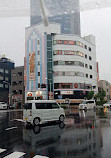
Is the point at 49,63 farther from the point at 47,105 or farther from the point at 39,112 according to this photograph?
the point at 39,112

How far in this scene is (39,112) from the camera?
12.3m

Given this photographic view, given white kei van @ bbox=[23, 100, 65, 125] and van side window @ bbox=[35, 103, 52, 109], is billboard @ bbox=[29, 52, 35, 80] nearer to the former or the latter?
white kei van @ bbox=[23, 100, 65, 125]

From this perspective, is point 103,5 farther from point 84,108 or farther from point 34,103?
point 84,108

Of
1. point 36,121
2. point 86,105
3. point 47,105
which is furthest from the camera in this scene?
point 86,105

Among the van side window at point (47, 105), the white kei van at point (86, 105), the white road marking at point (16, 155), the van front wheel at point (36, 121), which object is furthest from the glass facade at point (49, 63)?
the white road marking at point (16, 155)

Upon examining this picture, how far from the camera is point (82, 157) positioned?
5.42 meters

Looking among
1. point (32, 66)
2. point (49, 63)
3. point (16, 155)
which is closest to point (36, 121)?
point (16, 155)

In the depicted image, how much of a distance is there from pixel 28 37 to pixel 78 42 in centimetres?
1905

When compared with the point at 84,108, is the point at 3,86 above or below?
above

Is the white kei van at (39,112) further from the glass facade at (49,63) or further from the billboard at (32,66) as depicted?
the billboard at (32,66)

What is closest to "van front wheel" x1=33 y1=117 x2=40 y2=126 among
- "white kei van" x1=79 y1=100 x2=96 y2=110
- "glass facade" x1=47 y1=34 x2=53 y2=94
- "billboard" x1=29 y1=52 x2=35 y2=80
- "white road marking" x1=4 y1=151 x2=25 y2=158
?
"white road marking" x1=4 y1=151 x2=25 y2=158

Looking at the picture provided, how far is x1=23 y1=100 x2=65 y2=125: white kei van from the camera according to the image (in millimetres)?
11977

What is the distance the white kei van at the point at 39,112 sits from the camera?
1198 centimetres

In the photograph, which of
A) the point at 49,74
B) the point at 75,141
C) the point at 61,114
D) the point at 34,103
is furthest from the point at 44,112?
the point at 49,74
